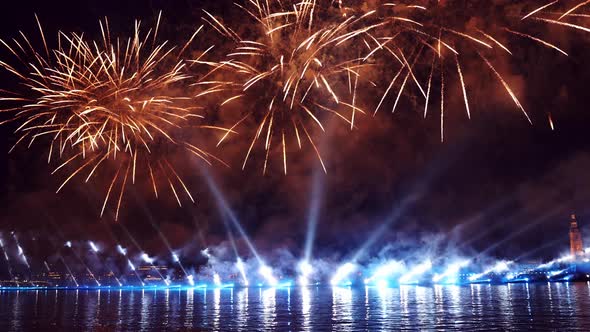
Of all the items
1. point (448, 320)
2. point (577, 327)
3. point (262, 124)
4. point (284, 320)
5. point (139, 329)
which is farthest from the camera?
point (284, 320)

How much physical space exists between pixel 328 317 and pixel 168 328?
45.4ft

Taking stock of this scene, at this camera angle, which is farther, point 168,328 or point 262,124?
point 168,328

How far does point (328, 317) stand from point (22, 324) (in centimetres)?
2412

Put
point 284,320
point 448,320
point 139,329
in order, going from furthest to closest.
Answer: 1. point 284,320
2. point 448,320
3. point 139,329

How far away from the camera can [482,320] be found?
137 feet

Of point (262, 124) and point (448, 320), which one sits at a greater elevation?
point (262, 124)

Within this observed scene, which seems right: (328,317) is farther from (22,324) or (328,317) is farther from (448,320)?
(22,324)

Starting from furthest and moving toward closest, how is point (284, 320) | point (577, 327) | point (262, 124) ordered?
point (284, 320) → point (577, 327) → point (262, 124)

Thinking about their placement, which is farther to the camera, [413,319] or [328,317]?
[328,317]

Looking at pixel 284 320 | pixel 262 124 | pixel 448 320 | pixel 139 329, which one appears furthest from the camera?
pixel 284 320

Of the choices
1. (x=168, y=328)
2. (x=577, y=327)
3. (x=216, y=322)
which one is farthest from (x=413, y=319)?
(x=168, y=328)

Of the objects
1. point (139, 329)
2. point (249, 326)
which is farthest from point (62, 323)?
point (249, 326)

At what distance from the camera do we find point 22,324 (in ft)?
144

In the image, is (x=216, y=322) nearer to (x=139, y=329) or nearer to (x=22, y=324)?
(x=139, y=329)
